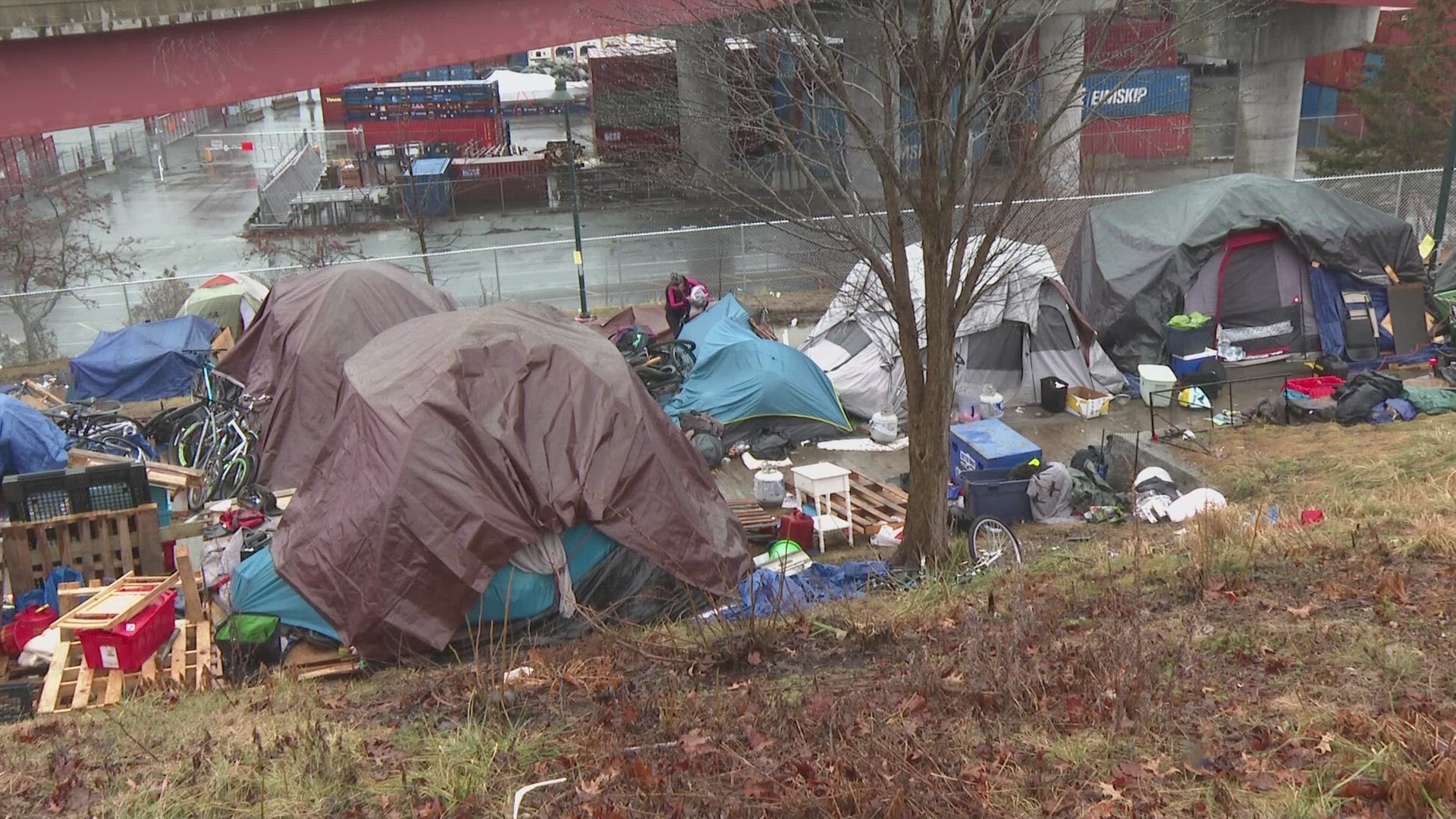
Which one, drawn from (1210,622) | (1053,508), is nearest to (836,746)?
(1210,622)

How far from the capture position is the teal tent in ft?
52.9

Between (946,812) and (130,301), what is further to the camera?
(130,301)

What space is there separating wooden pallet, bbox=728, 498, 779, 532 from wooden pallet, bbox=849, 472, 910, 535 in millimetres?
985

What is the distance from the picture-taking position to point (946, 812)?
458 cm

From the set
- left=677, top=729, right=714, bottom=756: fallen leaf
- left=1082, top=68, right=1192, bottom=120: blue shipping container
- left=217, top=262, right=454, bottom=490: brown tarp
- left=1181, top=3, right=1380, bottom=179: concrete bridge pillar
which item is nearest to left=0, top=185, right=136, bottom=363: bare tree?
left=217, top=262, right=454, bottom=490: brown tarp

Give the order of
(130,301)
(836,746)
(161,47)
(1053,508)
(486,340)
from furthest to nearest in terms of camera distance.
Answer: (130,301)
(161,47)
(1053,508)
(486,340)
(836,746)

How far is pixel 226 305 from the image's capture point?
67.3ft

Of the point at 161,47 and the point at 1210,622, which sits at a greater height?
the point at 161,47

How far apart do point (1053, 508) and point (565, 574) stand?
18.3 feet

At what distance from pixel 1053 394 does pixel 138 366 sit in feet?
45.9

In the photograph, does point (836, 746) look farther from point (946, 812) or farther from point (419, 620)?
point (419, 620)

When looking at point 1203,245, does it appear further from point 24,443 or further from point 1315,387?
point 24,443

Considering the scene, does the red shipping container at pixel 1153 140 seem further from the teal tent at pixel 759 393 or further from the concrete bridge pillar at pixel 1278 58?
the teal tent at pixel 759 393

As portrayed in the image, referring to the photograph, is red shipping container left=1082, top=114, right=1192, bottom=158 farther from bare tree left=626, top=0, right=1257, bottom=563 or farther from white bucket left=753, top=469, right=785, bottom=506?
bare tree left=626, top=0, right=1257, bottom=563
